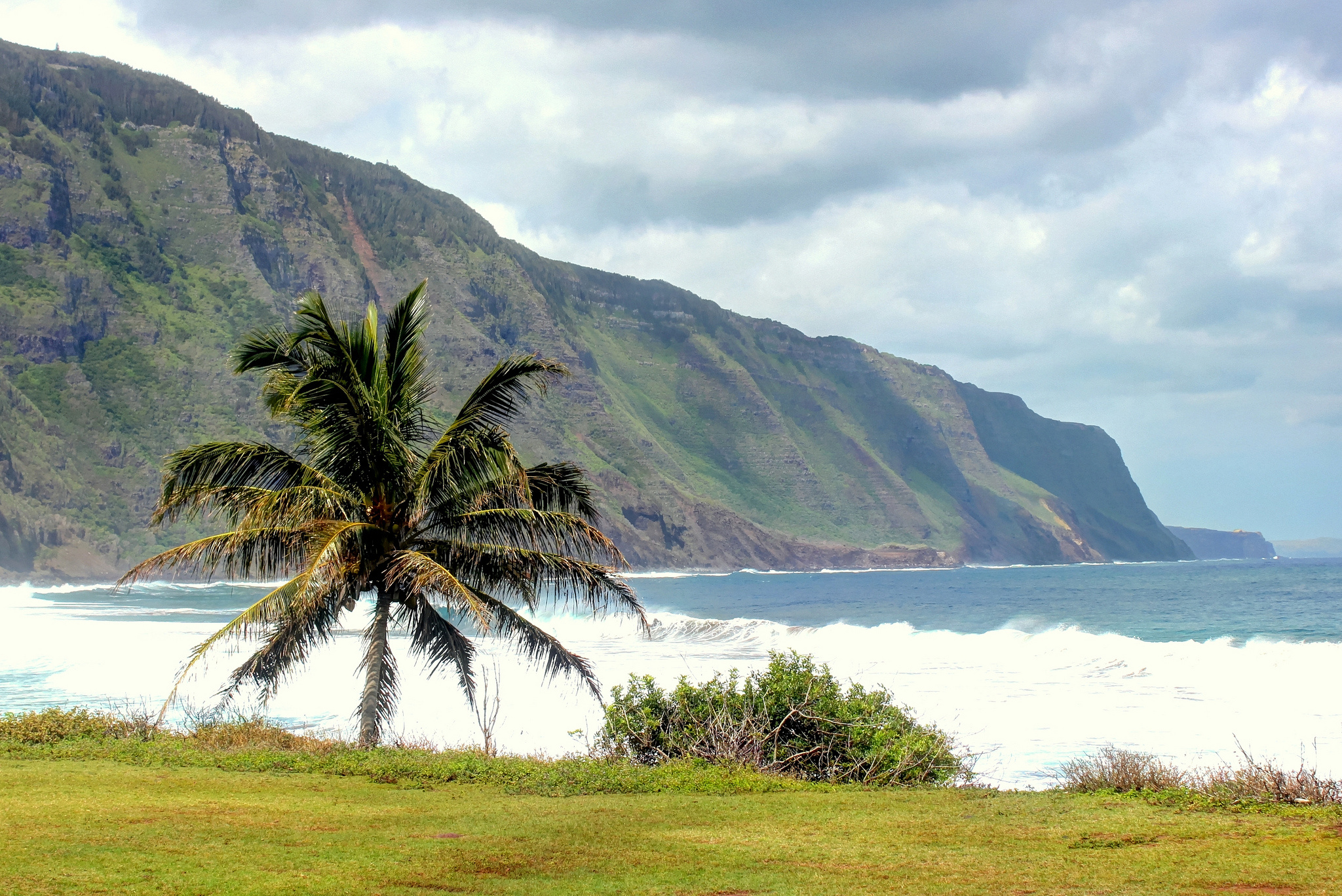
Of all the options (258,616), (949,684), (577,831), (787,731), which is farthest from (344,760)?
(949,684)

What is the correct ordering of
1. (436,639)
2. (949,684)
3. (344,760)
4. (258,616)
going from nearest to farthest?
(344,760), (258,616), (436,639), (949,684)

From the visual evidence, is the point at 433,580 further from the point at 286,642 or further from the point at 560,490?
the point at 560,490

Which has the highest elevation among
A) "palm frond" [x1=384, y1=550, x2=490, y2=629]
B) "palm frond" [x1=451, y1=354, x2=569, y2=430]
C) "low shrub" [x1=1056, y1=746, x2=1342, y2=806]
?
"palm frond" [x1=451, y1=354, x2=569, y2=430]

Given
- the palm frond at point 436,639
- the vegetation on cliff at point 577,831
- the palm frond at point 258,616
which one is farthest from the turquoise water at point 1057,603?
the palm frond at point 258,616

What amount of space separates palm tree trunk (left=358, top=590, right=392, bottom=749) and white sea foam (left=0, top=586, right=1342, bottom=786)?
1592mm

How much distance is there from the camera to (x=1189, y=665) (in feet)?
88.5

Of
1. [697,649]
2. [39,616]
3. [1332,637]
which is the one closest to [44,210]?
[39,616]

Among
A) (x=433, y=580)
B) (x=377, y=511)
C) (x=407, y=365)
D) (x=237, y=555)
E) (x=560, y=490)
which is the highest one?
(x=407, y=365)

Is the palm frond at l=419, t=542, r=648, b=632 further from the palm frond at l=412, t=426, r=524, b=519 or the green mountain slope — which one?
the green mountain slope

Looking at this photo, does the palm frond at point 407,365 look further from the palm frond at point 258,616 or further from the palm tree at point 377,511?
the palm frond at point 258,616

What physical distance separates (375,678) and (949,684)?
54.4ft

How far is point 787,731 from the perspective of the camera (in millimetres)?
11695

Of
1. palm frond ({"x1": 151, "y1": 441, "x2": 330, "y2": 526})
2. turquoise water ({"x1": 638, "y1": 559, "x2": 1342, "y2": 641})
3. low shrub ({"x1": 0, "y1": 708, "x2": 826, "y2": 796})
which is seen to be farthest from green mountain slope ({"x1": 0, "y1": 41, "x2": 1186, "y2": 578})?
palm frond ({"x1": 151, "y1": 441, "x2": 330, "y2": 526})

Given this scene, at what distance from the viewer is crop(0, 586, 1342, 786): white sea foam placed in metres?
17.5
